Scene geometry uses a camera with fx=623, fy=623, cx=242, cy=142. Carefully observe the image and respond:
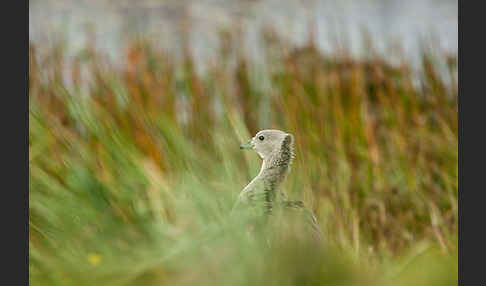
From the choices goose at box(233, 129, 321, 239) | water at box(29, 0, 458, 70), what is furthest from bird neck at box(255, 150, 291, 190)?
water at box(29, 0, 458, 70)

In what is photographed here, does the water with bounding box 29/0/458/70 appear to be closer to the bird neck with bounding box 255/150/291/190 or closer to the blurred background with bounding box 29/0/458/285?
the blurred background with bounding box 29/0/458/285

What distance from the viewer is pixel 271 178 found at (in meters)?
1.67

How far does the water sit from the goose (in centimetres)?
69

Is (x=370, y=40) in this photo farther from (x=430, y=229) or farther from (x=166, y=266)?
(x=166, y=266)

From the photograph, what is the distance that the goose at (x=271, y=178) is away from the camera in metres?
1.61

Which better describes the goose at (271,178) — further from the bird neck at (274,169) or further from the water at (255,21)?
the water at (255,21)

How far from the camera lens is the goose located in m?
1.61

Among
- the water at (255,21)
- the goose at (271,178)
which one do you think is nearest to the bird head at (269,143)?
the goose at (271,178)

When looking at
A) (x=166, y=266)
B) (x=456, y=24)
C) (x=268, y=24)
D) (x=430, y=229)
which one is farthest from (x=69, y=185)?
(x=456, y=24)

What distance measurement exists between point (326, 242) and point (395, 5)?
1.02 metres

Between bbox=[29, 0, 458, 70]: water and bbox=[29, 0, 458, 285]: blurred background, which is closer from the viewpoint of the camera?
bbox=[29, 0, 458, 285]: blurred background

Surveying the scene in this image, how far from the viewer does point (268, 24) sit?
2.43 metres

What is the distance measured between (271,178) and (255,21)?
978 mm

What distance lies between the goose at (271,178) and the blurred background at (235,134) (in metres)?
0.06
